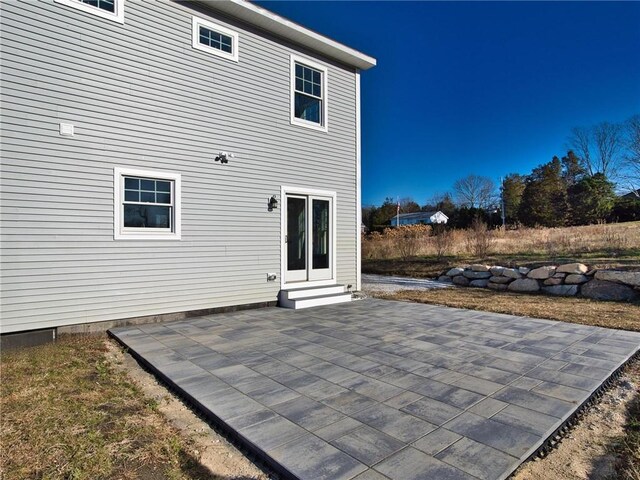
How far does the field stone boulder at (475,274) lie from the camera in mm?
10006

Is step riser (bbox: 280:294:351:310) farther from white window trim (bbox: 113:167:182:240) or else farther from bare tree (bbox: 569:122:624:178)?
bare tree (bbox: 569:122:624:178)

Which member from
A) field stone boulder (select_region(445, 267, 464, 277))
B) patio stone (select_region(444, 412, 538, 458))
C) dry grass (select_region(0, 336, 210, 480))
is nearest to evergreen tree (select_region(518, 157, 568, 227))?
field stone boulder (select_region(445, 267, 464, 277))

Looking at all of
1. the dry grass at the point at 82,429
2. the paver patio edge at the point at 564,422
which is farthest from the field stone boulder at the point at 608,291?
the dry grass at the point at 82,429

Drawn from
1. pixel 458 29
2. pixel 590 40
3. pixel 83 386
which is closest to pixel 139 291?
pixel 83 386

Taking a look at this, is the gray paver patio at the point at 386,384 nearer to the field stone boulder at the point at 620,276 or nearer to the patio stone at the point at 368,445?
the patio stone at the point at 368,445

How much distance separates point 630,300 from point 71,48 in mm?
11064

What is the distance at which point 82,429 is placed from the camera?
2.45 metres

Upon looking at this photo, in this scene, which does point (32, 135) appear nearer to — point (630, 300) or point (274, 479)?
point (274, 479)

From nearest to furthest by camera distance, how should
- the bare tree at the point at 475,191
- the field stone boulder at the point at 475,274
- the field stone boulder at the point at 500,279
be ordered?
the field stone boulder at the point at 500,279
the field stone boulder at the point at 475,274
the bare tree at the point at 475,191

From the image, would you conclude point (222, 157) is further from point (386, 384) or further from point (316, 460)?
point (316, 460)

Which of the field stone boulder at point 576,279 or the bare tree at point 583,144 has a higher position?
the bare tree at point 583,144

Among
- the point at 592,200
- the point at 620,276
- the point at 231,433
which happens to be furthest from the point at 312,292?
the point at 592,200

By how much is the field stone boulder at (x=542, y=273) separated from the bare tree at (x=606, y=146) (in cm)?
2392

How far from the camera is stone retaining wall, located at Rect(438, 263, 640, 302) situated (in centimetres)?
760
